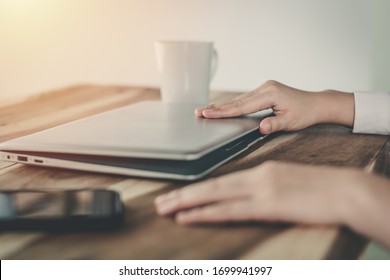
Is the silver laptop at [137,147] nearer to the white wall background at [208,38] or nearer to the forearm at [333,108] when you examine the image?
the forearm at [333,108]

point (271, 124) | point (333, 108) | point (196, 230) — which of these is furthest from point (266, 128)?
point (196, 230)

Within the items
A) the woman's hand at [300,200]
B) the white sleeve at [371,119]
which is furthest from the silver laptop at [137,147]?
the white sleeve at [371,119]

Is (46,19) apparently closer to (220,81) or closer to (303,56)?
(220,81)

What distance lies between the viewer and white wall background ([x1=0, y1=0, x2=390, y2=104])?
1.77m

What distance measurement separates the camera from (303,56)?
1.84m

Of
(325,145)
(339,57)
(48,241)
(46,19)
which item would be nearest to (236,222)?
(48,241)

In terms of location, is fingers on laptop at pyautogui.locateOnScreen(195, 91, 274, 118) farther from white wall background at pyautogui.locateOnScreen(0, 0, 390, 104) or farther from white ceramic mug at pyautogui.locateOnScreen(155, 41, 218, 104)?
white wall background at pyautogui.locateOnScreen(0, 0, 390, 104)

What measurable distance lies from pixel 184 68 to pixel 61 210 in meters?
0.69

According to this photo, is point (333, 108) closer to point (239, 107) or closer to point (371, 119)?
point (371, 119)

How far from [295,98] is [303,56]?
86cm

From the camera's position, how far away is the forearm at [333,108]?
1035 millimetres

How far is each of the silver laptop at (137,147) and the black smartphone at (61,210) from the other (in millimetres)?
111

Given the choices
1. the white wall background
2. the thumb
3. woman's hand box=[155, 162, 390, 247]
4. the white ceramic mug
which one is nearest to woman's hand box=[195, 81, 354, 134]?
the thumb

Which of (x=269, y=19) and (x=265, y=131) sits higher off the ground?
(x=269, y=19)
